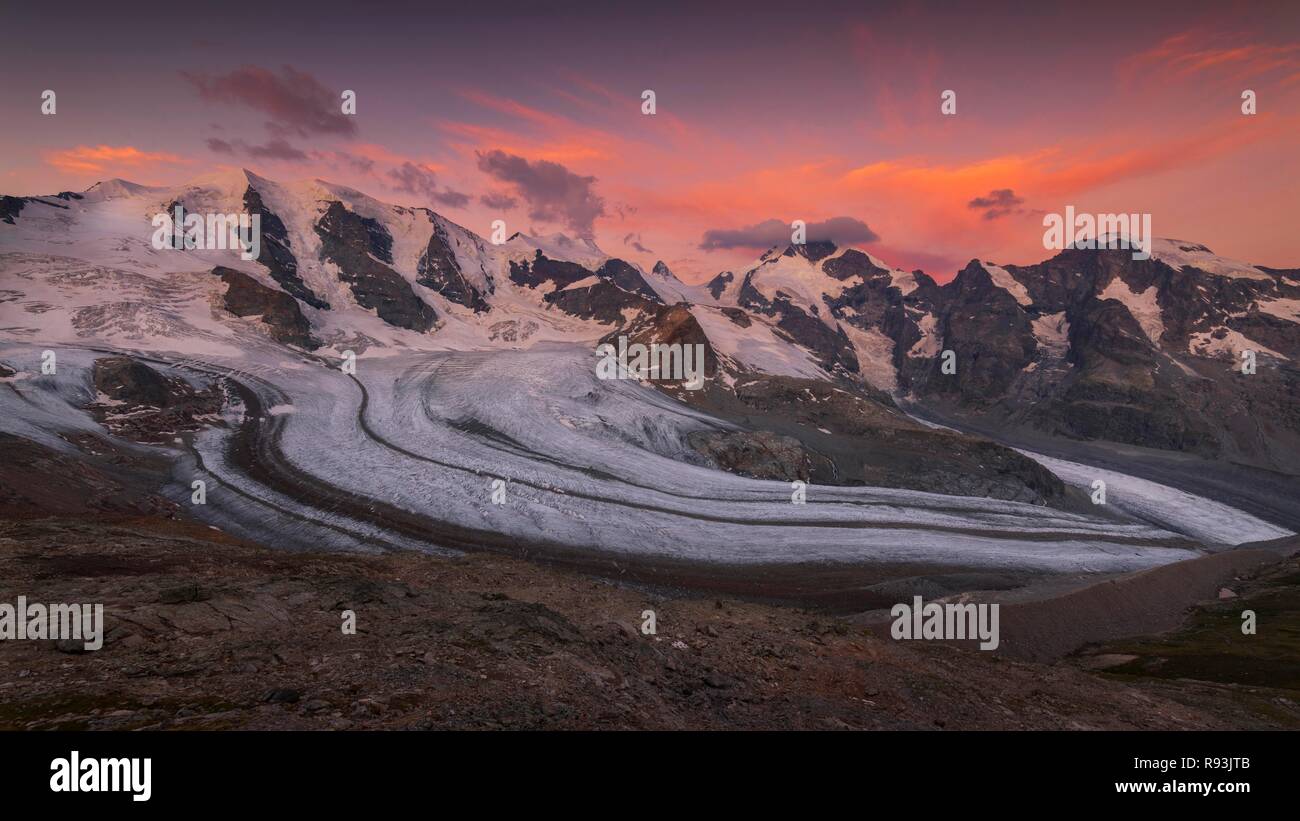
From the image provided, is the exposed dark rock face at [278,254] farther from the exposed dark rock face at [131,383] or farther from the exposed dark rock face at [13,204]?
the exposed dark rock face at [131,383]

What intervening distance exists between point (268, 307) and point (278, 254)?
50.8 meters

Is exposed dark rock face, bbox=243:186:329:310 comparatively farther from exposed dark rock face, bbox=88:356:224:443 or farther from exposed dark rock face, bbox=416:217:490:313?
exposed dark rock face, bbox=88:356:224:443

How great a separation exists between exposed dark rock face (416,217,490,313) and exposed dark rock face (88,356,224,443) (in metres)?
114

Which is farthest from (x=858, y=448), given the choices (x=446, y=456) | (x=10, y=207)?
(x=10, y=207)

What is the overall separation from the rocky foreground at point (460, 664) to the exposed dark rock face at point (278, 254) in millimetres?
130769

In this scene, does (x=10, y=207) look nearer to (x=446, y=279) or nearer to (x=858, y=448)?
(x=446, y=279)

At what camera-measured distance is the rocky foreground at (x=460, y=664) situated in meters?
Result: 10.5

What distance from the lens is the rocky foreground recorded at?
10492mm

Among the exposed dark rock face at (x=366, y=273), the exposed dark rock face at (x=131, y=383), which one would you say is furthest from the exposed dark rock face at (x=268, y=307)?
the exposed dark rock face at (x=131, y=383)

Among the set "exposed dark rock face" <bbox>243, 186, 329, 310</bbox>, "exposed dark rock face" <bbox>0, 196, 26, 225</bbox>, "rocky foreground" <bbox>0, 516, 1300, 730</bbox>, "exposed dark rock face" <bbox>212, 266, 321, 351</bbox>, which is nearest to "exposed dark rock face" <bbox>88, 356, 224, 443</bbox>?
"exposed dark rock face" <bbox>212, 266, 321, 351</bbox>

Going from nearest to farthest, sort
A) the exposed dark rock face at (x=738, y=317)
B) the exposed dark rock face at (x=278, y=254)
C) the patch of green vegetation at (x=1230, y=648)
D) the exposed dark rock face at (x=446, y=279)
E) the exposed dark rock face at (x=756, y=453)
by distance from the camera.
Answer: the patch of green vegetation at (x=1230, y=648) → the exposed dark rock face at (x=756, y=453) → the exposed dark rock face at (x=278, y=254) → the exposed dark rock face at (x=446, y=279) → the exposed dark rock face at (x=738, y=317)
